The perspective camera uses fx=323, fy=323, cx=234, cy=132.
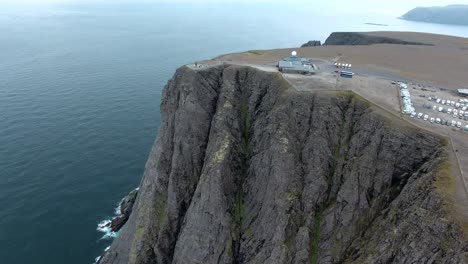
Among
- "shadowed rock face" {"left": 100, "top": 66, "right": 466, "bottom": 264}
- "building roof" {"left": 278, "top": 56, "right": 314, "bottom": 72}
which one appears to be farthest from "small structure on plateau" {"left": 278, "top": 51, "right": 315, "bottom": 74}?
"shadowed rock face" {"left": 100, "top": 66, "right": 466, "bottom": 264}

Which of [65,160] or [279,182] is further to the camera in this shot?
[65,160]

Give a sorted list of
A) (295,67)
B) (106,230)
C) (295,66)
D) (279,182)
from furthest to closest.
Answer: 1. (295,66)
2. (295,67)
3. (106,230)
4. (279,182)

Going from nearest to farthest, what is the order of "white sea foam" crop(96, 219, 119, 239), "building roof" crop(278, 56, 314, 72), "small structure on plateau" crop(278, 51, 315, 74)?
"white sea foam" crop(96, 219, 119, 239)
"small structure on plateau" crop(278, 51, 315, 74)
"building roof" crop(278, 56, 314, 72)

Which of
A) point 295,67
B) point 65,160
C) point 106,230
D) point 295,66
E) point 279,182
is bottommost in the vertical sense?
point 106,230

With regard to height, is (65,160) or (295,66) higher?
(295,66)

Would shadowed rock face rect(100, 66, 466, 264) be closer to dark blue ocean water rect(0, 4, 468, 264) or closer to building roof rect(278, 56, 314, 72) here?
building roof rect(278, 56, 314, 72)

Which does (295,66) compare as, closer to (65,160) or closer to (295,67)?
(295,67)

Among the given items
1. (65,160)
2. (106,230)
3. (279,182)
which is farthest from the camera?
(65,160)

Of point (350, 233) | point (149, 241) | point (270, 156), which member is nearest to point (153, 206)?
point (149, 241)

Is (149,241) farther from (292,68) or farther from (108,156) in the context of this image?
(292,68)

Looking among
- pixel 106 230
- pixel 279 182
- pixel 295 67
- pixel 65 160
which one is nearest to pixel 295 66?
pixel 295 67
